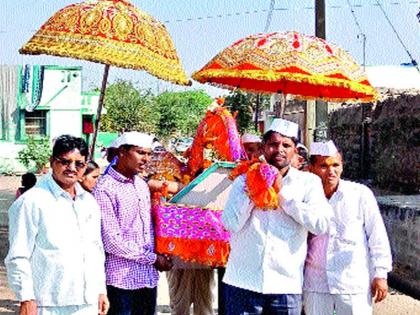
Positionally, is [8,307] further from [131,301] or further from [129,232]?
[129,232]

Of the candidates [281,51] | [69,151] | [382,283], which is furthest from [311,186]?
[281,51]

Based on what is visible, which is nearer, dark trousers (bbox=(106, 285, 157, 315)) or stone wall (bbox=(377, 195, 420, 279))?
dark trousers (bbox=(106, 285, 157, 315))

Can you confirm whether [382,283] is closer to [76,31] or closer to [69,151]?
[69,151]

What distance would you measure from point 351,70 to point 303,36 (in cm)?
47

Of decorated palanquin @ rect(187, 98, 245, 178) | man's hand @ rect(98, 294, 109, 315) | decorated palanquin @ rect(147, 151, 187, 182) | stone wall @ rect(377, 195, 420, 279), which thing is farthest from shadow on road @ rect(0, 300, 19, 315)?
stone wall @ rect(377, 195, 420, 279)

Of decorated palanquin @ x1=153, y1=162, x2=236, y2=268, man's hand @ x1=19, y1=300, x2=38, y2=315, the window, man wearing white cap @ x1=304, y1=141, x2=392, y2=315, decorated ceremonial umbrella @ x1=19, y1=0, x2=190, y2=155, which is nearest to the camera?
man's hand @ x1=19, y1=300, x2=38, y2=315

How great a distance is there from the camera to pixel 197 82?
21.1 feet

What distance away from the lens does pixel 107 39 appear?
5.57 metres

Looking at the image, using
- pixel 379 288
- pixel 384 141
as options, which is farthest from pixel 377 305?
pixel 384 141

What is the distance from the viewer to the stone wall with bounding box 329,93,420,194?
15656mm

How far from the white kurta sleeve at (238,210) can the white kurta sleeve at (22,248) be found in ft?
3.40

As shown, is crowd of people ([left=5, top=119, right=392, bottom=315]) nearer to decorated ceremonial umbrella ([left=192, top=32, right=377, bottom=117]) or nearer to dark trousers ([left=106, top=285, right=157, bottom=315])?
dark trousers ([left=106, top=285, right=157, bottom=315])

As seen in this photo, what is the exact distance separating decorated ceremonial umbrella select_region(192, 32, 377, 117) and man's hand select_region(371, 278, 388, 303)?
1819mm

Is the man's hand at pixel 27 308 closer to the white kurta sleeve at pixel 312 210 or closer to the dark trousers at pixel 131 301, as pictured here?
the dark trousers at pixel 131 301
